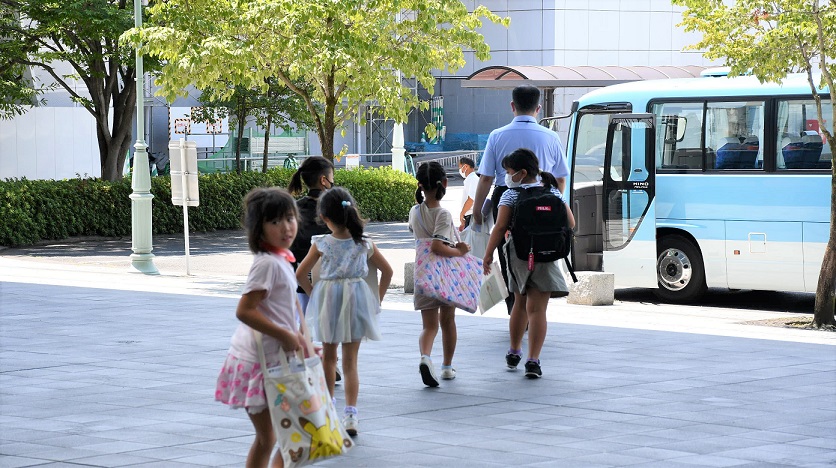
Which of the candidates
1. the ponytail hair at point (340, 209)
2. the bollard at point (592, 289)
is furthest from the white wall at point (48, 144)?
the ponytail hair at point (340, 209)

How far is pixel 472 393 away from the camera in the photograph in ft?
28.5

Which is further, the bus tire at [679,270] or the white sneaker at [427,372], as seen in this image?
the bus tire at [679,270]

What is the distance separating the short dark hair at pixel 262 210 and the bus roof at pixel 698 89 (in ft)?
35.4

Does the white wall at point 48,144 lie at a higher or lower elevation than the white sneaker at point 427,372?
higher

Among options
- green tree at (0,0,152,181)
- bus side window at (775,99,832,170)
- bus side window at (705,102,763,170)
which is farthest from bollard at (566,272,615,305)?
green tree at (0,0,152,181)

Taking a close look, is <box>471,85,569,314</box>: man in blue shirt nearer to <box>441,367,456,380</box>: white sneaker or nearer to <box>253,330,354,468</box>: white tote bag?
<box>441,367,456,380</box>: white sneaker

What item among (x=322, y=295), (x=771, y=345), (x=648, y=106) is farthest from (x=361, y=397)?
(x=648, y=106)

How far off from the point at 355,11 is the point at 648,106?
4025 millimetres

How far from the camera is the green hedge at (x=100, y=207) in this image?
2327cm

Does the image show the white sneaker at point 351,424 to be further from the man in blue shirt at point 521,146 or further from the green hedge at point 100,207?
the green hedge at point 100,207

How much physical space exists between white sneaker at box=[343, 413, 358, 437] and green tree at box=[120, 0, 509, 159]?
30.2 ft

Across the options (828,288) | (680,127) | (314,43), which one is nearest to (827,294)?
(828,288)

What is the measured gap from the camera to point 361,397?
334 inches

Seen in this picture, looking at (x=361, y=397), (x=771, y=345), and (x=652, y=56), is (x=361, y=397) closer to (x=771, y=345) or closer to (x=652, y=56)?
(x=771, y=345)
